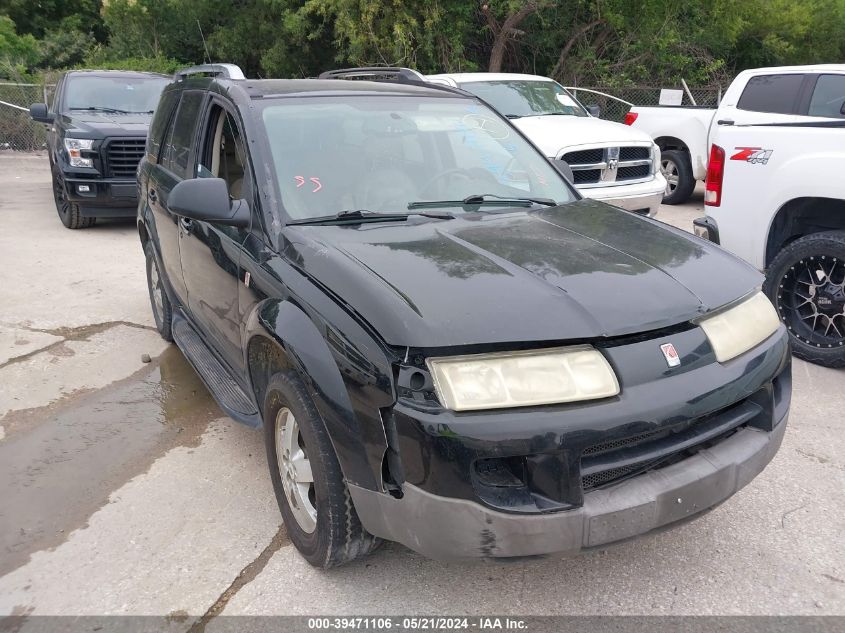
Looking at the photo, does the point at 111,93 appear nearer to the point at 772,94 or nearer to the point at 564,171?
the point at 564,171

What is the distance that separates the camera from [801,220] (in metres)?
5.08

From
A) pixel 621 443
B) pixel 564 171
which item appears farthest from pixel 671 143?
pixel 621 443

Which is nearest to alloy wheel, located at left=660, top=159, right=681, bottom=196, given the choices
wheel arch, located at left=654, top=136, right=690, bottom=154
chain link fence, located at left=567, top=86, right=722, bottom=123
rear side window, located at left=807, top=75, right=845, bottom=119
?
wheel arch, located at left=654, top=136, right=690, bottom=154

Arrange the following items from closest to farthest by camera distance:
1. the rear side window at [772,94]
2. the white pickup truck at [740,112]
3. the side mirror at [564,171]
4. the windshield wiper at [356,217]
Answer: the windshield wiper at [356,217] → the side mirror at [564,171] → the white pickup truck at [740,112] → the rear side window at [772,94]

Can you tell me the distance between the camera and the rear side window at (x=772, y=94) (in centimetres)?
777

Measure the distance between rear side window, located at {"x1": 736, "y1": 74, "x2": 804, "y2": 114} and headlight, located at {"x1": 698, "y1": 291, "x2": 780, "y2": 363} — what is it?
5.88 meters

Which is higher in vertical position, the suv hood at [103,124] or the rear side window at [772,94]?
the rear side window at [772,94]

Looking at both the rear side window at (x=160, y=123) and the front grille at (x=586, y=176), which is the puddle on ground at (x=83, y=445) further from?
the front grille at (x=586, y=176)

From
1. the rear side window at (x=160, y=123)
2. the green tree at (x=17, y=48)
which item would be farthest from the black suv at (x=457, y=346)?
the green tree at (x=17, y=48)

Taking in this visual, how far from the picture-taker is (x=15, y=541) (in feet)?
10.3

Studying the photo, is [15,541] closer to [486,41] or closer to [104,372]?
[104,372]

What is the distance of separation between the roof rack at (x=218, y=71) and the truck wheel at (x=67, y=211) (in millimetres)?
4757

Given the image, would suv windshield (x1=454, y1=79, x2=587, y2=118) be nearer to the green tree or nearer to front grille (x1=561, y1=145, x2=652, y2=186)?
front grille (x1=561, y1=145, x2=652, y2=186)

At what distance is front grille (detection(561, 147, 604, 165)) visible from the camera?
7.83 m
